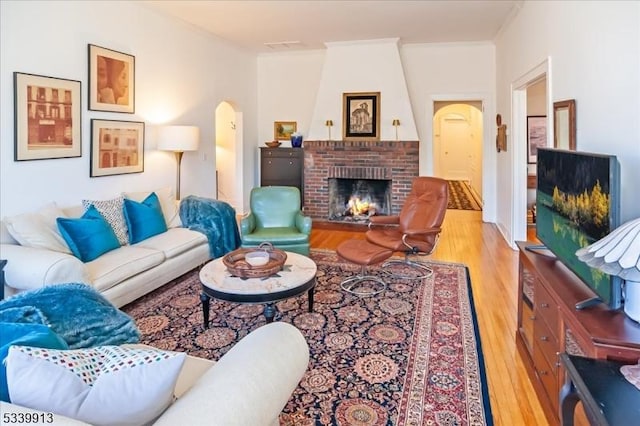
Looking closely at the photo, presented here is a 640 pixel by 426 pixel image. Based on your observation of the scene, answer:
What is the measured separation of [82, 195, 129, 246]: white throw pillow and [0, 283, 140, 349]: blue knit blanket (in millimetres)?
2039

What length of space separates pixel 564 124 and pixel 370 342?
7.42 ft

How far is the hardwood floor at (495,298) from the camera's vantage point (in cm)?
214

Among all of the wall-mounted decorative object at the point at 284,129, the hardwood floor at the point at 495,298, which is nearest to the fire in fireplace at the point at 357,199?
the hardwood floor at the point at 495,298

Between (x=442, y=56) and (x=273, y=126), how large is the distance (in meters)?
3.19

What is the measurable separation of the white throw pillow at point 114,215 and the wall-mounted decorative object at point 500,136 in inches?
196

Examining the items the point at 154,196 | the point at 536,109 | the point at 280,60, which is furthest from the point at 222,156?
the point at 536,109

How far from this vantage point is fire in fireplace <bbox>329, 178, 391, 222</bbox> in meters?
7.19

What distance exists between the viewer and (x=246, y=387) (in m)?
1.14

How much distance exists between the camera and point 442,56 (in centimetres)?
684

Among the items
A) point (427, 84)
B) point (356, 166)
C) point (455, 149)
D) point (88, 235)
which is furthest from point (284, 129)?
point (455, 149)

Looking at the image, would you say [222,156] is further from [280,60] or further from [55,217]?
[55,217]

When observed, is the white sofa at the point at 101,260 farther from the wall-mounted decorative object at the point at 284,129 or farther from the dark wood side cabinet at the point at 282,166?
the wall-mounted decorative object at the point at 284,129

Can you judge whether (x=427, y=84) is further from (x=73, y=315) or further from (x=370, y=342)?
(x=73, y=315)

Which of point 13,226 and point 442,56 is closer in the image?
point 13,226
